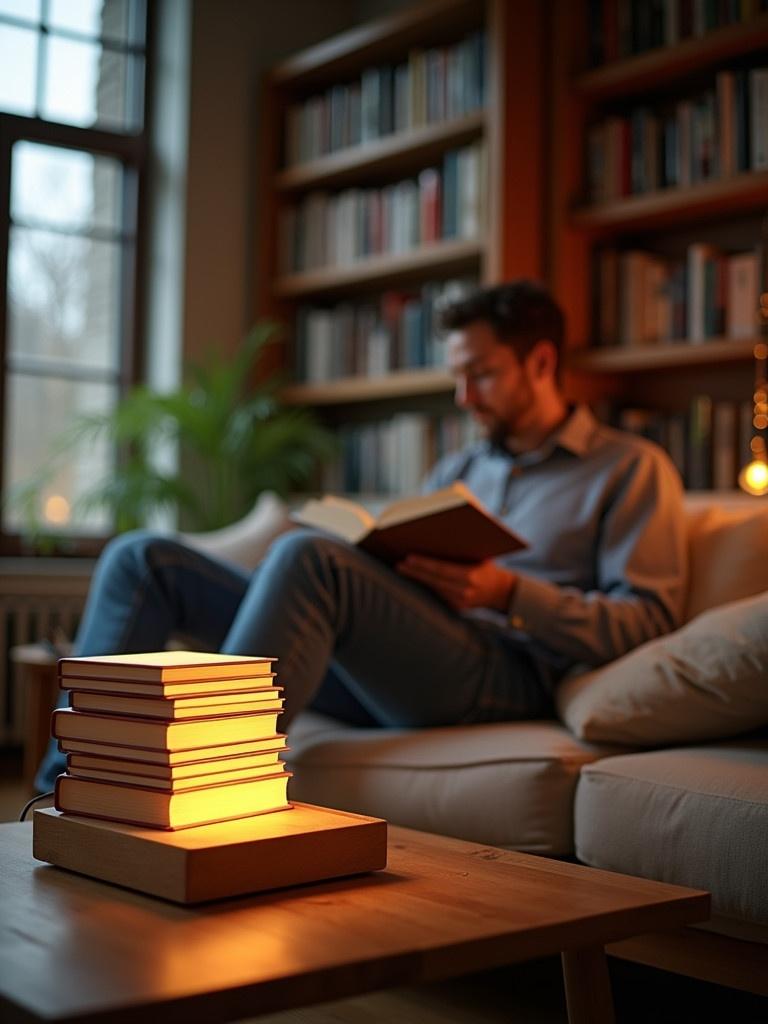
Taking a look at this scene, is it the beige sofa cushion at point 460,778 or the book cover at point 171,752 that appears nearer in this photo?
the book cover at point 171,752

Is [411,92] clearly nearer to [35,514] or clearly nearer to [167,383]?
[167,383]

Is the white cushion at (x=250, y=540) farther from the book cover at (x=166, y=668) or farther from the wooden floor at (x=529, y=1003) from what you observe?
the book cover at (x=166, y=668)

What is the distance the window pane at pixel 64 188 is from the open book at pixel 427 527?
2.52 meters

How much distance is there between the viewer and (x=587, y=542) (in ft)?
7.90

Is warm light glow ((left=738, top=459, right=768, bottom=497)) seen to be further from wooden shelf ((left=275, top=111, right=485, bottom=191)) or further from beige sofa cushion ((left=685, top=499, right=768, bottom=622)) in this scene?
wooden shelf ((left=275, top=111, right=485, bottom=191))

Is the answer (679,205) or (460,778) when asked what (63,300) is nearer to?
(679,205)

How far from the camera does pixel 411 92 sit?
4051 mm

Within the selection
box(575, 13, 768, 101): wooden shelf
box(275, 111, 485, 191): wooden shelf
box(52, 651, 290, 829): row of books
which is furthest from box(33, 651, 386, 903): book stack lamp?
box(275, 111, 485, 191): wooden shelf

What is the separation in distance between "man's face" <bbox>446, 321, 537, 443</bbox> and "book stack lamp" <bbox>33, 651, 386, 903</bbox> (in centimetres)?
142

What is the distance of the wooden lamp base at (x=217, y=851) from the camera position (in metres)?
1.08

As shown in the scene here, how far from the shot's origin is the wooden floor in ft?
5.51

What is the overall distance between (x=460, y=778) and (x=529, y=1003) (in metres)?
0.32

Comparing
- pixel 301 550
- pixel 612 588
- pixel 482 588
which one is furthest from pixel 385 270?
pixel 301 550

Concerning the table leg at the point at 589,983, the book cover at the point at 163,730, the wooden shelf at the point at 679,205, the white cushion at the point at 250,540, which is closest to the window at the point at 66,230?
the white cushion at the point at 250,540
